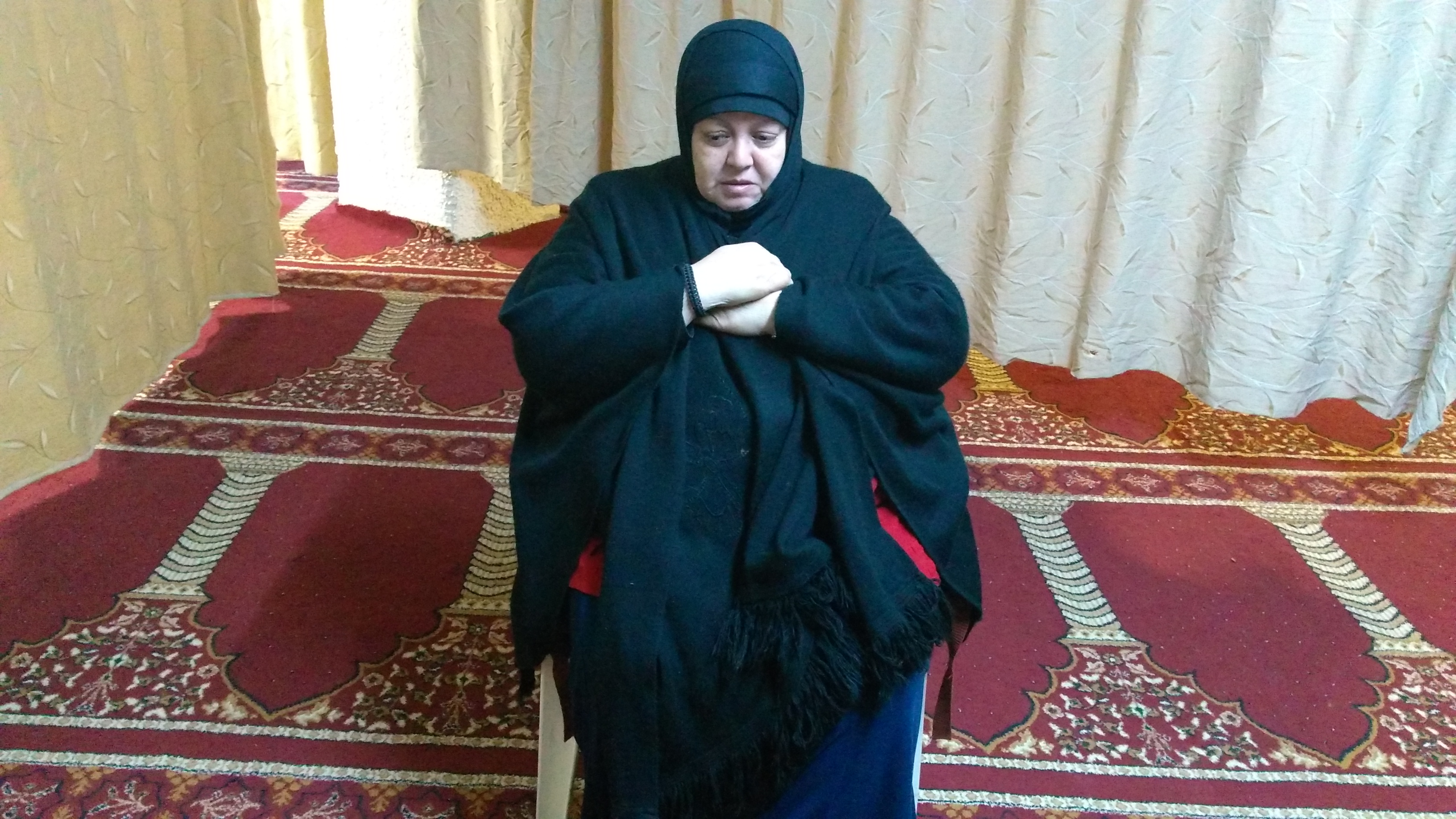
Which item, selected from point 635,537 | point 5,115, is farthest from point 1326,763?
point 5,115

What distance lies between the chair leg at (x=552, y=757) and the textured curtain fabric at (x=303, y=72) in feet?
9.44

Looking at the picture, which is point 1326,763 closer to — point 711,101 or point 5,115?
point 711,101

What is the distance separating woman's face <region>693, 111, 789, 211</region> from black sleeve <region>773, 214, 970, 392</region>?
13 cm

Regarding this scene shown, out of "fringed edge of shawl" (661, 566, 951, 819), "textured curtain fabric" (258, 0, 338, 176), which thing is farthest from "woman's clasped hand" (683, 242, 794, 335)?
"textured curtain fabric" (258, 0, 338, 176)

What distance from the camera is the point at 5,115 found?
5.84 ft

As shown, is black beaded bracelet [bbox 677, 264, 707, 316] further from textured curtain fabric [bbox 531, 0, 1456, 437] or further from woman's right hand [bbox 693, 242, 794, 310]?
textured curtain fabric [bbox 531, 0, 1456, 437]

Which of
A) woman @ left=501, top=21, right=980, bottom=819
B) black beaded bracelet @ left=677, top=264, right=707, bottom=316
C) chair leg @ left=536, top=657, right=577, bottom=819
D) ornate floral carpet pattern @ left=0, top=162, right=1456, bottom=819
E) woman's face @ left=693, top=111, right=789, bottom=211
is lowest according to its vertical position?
ornate floral carpet pattern @ left=0, top=162, right=1456, bottom=819

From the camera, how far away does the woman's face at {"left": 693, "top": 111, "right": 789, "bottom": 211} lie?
48.6 inches

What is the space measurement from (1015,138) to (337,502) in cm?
Result: 162

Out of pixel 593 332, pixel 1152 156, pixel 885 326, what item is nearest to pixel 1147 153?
pixel 1152 156

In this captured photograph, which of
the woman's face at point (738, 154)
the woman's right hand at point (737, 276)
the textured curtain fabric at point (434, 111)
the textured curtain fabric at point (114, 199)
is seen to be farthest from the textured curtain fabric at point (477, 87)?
the woman's right hand at point (737, 276)

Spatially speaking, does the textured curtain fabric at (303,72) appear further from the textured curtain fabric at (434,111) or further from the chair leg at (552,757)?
the chair leg at (552,757)

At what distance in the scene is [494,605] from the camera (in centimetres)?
187

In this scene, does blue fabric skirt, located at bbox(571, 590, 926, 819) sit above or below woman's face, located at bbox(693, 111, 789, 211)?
below
